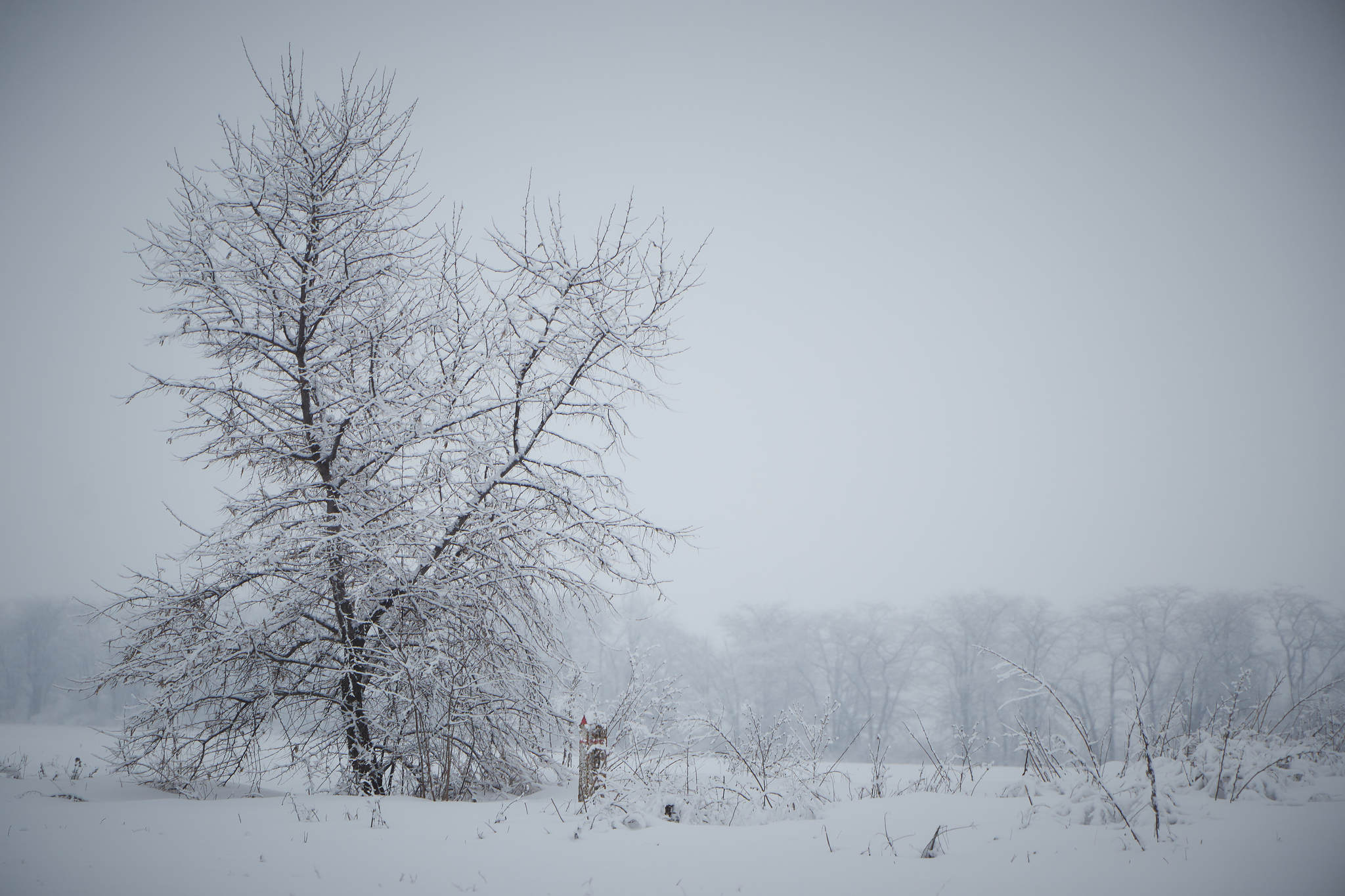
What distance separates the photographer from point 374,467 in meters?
5.97

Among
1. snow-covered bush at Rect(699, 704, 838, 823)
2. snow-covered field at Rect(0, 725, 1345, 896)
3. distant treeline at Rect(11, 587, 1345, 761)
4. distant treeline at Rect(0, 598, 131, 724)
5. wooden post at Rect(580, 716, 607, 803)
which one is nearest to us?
snow-covered field at Rect(0, 725, 1345, 896)

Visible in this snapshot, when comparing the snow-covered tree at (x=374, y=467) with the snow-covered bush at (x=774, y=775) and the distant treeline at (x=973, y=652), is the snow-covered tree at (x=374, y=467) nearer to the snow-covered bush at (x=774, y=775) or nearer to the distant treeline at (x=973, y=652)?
the snow-covered bush at (x=774, y=775)

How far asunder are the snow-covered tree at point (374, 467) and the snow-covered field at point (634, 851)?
4.38 ft

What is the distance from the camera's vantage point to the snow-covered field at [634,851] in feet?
9.37

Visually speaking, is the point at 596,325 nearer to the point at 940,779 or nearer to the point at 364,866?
the point at 364,866

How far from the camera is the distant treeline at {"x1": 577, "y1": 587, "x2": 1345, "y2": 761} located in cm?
2584

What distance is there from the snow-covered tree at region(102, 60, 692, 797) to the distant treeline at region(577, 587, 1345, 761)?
21.8m

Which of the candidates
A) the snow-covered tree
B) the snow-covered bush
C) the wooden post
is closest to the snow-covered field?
the snow-covered bush

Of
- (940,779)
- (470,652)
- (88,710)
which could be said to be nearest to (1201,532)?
(940,779)

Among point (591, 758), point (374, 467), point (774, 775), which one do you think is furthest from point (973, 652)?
point (374, 467)

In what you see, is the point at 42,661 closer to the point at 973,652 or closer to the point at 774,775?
the point at 774,775

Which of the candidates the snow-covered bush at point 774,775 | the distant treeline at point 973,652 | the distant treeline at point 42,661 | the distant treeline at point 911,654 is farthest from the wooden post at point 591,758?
the distant treeline at point 42,661

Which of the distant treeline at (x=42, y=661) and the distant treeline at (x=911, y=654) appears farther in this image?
the distant treeline at (x=42, y=661)

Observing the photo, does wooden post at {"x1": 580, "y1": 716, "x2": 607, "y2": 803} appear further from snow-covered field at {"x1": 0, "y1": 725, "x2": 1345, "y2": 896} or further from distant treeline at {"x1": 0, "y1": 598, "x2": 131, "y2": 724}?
distant treeline at {"x1": 0, "y1": 598, "x2": 131, "y2": 724}
